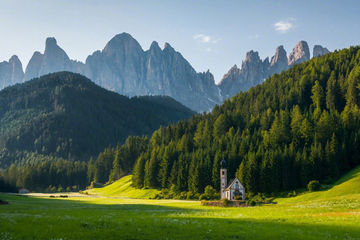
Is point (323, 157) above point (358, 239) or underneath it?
above

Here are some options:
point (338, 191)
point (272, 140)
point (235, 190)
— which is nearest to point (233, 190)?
point (235, 190)

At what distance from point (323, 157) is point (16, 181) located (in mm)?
166890

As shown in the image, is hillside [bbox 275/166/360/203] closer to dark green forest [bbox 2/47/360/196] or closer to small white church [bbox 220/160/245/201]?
dark green forest [bbox 2/47/360/196]

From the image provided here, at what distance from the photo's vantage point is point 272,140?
120 metres

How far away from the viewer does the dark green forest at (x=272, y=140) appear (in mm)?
101875

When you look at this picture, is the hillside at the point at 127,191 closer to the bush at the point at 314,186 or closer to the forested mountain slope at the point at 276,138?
the forested mountain slope at the point at 276,138

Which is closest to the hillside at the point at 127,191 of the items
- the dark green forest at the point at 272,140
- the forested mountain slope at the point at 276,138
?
the dark green forest at the point at 272,140

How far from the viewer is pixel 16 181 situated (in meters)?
191

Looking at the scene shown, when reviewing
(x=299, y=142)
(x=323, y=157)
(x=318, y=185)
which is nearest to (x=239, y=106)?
(x=299, y=142)

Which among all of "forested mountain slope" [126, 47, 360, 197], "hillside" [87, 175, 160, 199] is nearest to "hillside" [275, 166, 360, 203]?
"forested mountain slope" [126, 47, 360, 197]

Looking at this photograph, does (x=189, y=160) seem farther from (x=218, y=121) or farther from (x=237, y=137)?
(x=218, y=121)

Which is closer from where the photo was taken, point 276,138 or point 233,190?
point 233,190

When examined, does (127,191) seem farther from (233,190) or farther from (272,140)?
(272,140)

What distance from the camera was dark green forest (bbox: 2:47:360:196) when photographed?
102 m
